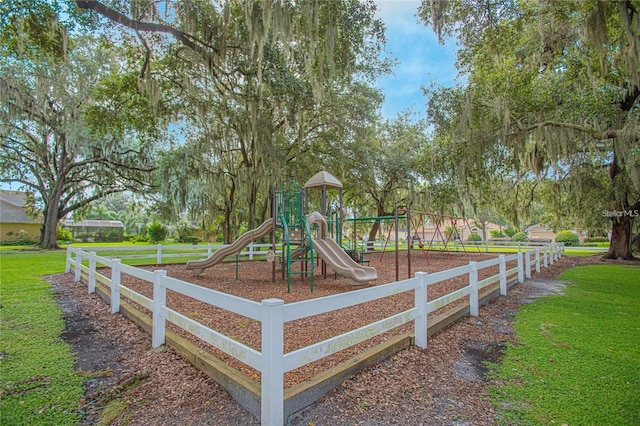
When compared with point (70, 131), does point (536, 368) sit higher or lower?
lower

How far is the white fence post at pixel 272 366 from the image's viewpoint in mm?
2121

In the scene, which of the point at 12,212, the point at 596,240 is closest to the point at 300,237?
the point at 12,212

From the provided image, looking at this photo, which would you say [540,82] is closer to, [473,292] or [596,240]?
[473,292]

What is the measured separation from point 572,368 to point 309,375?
8.59ft

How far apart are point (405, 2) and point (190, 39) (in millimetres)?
6085

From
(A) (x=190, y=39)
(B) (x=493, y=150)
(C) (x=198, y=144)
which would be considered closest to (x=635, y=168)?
(B) (x=493, y=150)

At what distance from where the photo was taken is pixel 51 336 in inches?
163

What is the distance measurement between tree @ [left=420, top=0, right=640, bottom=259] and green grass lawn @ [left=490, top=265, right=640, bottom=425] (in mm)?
5358

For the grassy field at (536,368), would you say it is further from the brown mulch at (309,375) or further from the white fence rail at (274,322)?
the white fence rail at (274,322)

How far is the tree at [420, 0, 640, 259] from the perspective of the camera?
7.86 meters

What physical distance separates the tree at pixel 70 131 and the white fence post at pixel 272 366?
11.3 metres

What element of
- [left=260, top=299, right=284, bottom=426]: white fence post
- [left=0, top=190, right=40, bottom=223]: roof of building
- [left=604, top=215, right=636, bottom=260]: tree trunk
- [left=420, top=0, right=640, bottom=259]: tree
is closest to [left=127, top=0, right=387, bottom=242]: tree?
[left=420, top=0, right=640, bottom=259]: tree

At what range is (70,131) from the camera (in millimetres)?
16203

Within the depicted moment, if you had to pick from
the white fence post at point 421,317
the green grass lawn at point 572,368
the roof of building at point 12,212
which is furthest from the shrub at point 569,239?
the roof of building at point 12,212
